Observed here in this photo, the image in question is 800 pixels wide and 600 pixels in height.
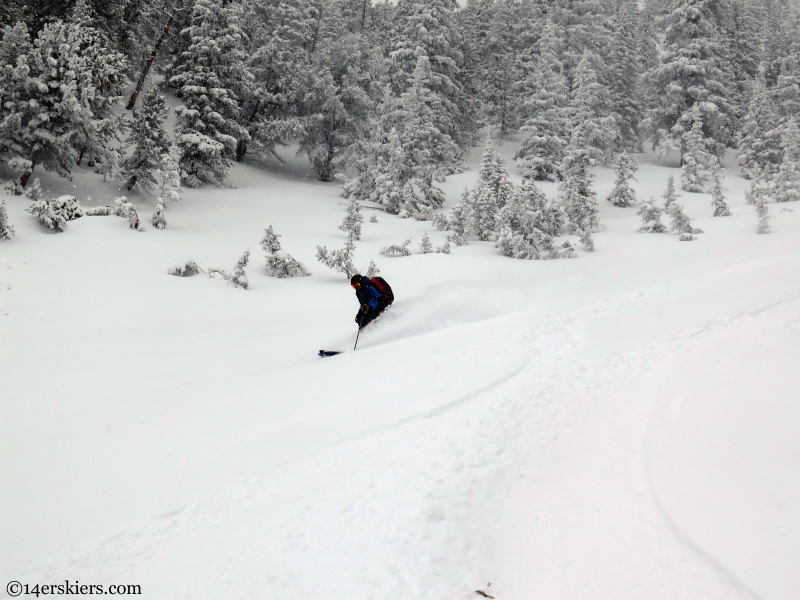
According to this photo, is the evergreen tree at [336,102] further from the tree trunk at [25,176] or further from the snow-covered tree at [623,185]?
the snow-covered tree at [623,185]

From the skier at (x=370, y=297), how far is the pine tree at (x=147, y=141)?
14.4 metres

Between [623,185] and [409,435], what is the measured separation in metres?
22.9

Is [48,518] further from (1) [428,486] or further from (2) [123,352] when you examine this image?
(2) [123,352]

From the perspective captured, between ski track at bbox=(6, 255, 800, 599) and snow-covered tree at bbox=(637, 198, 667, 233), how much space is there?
44.6 ft

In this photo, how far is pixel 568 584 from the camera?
3258 mm

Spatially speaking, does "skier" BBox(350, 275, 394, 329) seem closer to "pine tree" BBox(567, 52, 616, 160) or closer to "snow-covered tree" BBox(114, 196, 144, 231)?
"snow-covered tree" BBox(114, 196, 144, 231)

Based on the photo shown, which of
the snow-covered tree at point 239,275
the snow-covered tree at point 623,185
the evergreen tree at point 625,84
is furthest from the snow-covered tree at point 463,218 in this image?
the evergreen tree at point 625,84

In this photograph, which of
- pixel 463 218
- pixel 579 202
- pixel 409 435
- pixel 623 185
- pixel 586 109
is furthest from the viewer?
pixel 586 109

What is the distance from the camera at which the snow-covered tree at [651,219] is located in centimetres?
1720

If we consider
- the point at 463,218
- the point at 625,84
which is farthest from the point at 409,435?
the point at 625,84

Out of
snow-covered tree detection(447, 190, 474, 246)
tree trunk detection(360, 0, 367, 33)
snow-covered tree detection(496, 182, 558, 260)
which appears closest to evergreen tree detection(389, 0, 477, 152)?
snow-covered tree detection(447, 190, 474, 246)

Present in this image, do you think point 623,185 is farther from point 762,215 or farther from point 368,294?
point 368,294

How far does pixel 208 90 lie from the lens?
2262 cm

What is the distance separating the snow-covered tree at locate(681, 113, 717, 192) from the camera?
25.9m
